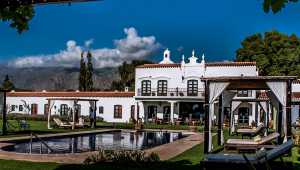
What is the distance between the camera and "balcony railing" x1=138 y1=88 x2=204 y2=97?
39250 mm

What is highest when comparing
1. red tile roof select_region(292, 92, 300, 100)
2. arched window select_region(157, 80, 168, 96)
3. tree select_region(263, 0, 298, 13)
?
arched window select_region(157, 80, 168, 96)

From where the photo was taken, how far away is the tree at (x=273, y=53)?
1797 inches

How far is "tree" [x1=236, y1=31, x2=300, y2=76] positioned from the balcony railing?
32.8ft

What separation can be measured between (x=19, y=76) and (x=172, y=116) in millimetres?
124428

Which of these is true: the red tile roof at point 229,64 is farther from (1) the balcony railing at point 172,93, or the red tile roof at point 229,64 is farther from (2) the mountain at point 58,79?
(2) the mountain at point 58,79

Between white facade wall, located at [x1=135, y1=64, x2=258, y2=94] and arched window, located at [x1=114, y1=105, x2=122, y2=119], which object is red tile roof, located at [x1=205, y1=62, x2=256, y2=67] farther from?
arched window, located at [x1=114, y1=105, x2=122, y2=119]

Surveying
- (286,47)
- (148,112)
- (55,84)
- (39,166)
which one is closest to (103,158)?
(39,166)

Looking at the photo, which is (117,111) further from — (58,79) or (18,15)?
(58,79)

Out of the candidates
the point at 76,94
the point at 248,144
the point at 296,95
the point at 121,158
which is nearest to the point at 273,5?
the point at 121,158

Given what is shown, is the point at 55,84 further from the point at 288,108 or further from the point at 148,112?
the point at 288,108

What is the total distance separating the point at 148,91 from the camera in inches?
1619

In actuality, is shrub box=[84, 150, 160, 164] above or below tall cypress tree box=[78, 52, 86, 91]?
below

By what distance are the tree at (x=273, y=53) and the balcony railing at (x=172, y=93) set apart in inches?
393

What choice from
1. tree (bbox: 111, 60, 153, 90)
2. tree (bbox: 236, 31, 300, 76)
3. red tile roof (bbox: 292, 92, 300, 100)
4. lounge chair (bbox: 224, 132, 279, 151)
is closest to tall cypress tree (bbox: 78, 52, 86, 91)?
tree (bbox: 111, 60, 153, 90)
